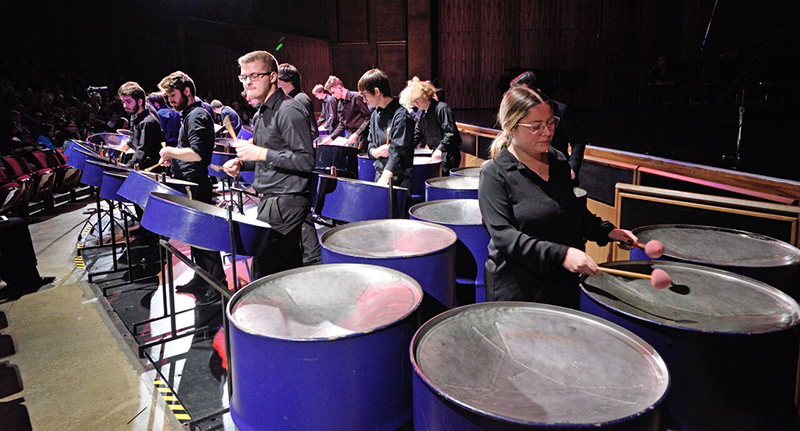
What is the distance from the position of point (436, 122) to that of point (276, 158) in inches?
63.4

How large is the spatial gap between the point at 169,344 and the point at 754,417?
2.34 metres

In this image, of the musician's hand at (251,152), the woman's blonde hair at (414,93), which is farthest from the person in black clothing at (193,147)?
the woman's blonde hair at (414,93)

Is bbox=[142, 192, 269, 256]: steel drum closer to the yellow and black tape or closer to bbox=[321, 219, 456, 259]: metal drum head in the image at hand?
bbox=[321, 219, 456, 259]: metal drum head

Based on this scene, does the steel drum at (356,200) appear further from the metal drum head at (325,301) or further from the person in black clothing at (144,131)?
the person in black clothing at (144,131)

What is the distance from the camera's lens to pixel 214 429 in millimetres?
1898

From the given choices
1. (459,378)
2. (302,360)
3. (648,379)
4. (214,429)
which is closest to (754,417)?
(648,379)

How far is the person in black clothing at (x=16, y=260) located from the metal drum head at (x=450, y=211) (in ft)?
8.29

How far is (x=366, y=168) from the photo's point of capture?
3.55 m

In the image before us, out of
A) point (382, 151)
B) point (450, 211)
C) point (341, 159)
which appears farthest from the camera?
point (341, 159)

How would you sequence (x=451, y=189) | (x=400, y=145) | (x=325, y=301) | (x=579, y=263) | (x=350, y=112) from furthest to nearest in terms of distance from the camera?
(x=350, y=112), (x=400, y=145), (x=451, y=189), (x=325, y=301), (x=579, y=263)

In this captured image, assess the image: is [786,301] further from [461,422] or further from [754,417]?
[461,422]

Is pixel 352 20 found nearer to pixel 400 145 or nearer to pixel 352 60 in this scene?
pixel 352 60

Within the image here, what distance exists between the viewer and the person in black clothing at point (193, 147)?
9.40 feet

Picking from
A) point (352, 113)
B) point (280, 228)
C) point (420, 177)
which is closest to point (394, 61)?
point (352, 113)
